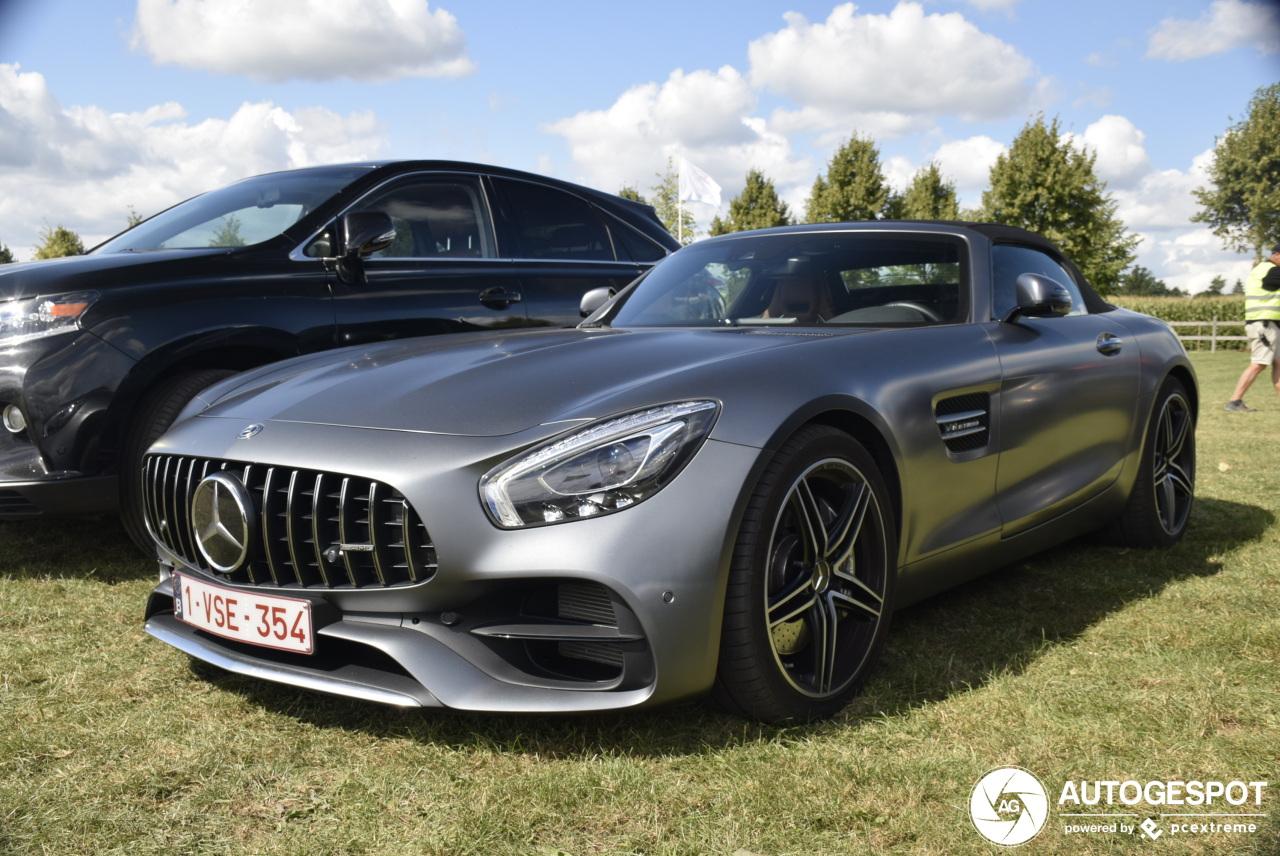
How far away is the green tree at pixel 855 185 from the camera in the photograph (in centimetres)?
3972

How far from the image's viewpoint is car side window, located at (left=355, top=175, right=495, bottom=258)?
498 cm

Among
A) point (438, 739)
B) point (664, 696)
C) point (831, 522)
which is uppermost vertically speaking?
point (831, 522)

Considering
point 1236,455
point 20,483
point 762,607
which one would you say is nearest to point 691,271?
point 762,607

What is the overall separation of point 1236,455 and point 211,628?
7.35 m

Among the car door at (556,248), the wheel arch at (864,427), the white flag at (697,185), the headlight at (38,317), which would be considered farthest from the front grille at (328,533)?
the white flag at (697,185)

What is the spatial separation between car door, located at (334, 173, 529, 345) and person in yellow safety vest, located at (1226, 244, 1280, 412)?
27.8 ft

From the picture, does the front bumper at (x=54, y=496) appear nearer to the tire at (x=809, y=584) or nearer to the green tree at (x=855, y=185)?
the tire at (x=809, y=584)

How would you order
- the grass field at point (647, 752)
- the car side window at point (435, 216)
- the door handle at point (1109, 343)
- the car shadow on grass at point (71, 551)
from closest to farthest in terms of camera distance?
the grass field at point (647, 752)
the door handle at point (1109, 343)
the car shadow on grass at point (71, 551)
the car side window at point (435, 216)

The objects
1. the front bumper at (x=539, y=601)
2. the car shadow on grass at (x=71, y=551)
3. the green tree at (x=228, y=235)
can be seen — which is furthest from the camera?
the green tree at (x=228, y=235)

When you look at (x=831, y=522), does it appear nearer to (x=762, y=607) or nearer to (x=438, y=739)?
(x=762, y=607)

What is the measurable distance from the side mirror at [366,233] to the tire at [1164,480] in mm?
3297

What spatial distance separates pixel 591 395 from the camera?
8.39 feet

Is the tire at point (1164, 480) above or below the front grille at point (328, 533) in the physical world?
below

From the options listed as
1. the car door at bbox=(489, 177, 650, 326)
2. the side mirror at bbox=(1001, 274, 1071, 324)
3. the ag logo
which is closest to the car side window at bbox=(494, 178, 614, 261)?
the car door at bbox=(489, 177, 650, 326)
